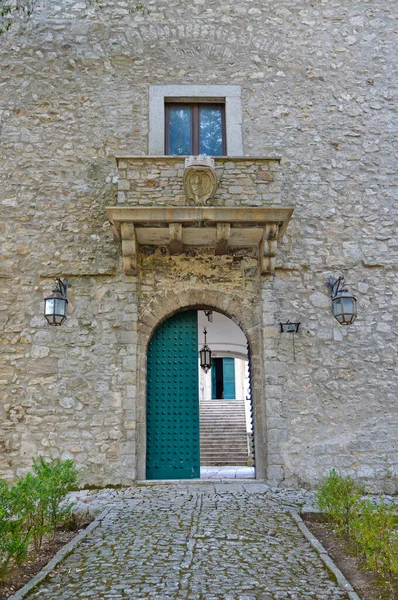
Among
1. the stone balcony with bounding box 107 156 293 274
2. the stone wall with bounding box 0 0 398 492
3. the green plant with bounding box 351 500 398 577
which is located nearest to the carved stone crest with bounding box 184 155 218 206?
the stone balcony with bounding box 107 156 293 274

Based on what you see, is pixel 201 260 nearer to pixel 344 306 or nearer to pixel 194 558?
pixel 344 306

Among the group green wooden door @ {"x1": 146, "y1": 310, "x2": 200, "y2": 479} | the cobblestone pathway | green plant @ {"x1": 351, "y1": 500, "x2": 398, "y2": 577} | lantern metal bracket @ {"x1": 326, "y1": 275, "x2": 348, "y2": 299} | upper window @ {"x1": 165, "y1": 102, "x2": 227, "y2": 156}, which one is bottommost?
the cobblestone pathway

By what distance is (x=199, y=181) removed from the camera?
21.5 feet

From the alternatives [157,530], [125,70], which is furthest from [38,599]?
[125,70]

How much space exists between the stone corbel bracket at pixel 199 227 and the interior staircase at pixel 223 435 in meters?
6.25

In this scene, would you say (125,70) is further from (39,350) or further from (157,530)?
(157,530)

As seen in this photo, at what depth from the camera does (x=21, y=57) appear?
311 inches

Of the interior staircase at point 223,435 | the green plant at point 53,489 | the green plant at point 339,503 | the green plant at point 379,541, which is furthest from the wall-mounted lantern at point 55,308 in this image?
the interior staircase at point 223,435

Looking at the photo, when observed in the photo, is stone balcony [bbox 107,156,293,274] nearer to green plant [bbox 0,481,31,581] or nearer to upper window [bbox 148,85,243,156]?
upper window [bbox 148,85,243,156]

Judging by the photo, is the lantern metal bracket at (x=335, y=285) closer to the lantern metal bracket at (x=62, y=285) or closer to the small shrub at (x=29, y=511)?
the lantern metal bracket at (x=62, y=285)

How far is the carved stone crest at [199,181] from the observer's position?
21.4 ft

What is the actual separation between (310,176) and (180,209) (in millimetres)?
2325

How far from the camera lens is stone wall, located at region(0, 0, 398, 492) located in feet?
21.7

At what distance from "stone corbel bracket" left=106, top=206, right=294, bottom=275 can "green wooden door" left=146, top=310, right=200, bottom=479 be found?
1.09 metres
